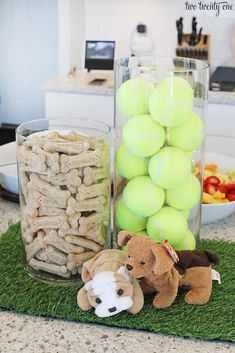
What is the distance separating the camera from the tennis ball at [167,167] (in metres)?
0.82

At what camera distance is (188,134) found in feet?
2.71

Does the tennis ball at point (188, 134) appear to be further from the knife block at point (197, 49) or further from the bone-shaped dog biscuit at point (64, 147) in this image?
the knife block at point (197, 49)

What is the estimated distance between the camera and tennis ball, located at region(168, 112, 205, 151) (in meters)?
0.82

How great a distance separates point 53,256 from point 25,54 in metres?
Result: 3.98

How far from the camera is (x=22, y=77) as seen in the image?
467 cm

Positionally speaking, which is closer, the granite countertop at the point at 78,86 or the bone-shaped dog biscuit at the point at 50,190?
the bone-shaped dog biscuit at the point at 50,190

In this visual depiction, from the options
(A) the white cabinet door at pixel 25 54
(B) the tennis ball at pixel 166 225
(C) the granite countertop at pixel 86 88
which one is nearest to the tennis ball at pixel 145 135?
(B) the tennis ball at pixel 166 225

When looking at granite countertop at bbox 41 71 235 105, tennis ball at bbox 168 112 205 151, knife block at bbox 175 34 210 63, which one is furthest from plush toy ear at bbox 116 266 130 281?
knife block at bbox 175 34 210 63

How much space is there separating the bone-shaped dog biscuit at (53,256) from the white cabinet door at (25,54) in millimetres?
3801

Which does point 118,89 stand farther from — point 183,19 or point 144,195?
point 183,19

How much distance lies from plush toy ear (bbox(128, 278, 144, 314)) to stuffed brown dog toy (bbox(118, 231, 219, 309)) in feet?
0.06

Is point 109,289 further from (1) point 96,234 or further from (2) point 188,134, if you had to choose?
(2) point 188,134

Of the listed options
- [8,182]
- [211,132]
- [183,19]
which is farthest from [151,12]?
[8,182]

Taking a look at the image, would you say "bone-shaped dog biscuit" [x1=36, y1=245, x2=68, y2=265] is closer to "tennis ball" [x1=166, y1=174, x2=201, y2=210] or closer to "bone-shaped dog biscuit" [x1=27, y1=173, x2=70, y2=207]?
"bone-shaped dog biscuit" [x1=27, y1=173, x2=70, y2=207]
